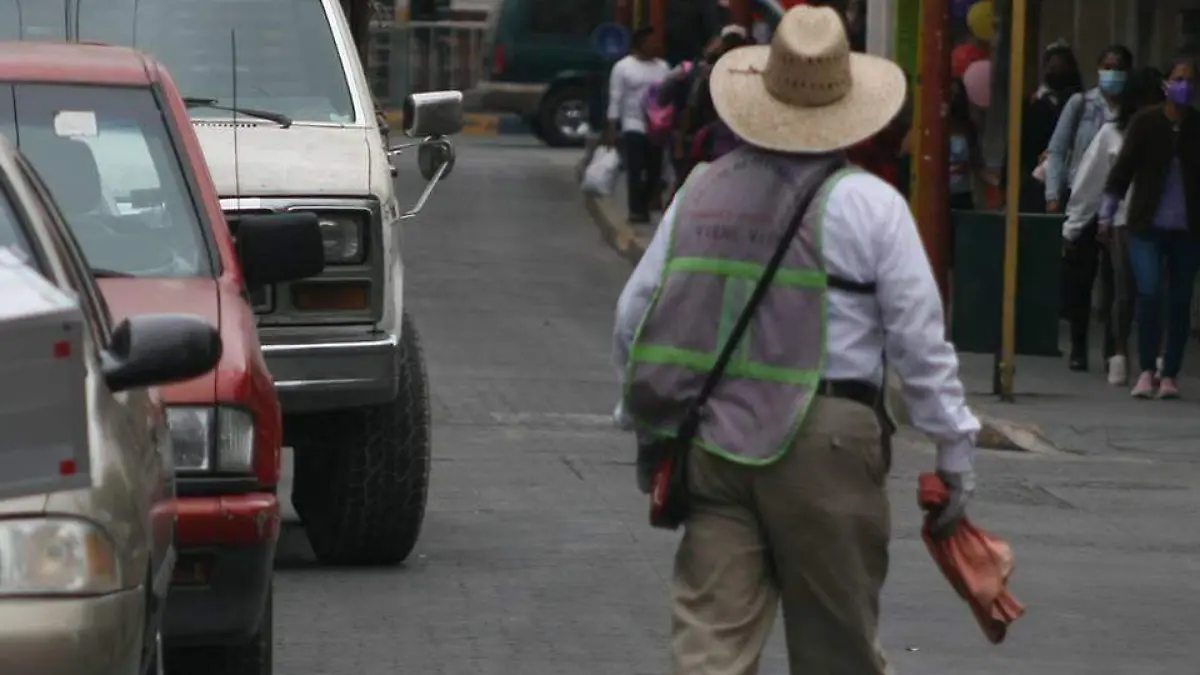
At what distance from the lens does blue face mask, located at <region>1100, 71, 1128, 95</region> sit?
1686 centimetres

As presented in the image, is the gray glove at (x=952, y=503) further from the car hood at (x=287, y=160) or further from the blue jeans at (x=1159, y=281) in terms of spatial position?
the blue jeans at (x=1159, y=281)

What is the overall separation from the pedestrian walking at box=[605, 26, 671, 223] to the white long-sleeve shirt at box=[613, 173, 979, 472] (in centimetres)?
1963

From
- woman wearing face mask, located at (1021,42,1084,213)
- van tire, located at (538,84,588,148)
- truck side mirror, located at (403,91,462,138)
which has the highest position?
truck side mirror, located at (403,91,462,138)

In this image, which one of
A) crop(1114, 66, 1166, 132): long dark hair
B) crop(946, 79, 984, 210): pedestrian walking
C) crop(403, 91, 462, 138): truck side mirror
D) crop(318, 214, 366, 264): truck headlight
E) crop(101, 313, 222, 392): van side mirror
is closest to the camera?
crop(101, 313, 222, 392): van side mirror

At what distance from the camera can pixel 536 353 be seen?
710 inches

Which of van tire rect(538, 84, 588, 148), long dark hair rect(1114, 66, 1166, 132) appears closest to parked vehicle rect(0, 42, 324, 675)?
long dark hair rect(1114, 66, 1166, 132)

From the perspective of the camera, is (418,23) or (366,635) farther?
(418,23)

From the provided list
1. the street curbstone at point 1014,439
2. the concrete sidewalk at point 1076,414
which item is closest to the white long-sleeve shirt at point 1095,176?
the concrete sidewalk at point 1076,414

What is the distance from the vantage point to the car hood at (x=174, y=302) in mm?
6906

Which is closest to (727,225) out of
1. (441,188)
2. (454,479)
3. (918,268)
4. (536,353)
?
(918,268)

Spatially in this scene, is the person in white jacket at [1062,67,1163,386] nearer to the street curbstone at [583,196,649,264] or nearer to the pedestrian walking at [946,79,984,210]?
the pedestrian walking at [946,79,984,210]

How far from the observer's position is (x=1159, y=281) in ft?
53.7

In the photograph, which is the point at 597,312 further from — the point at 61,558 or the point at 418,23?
the point at 418,23

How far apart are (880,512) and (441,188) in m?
25.2
